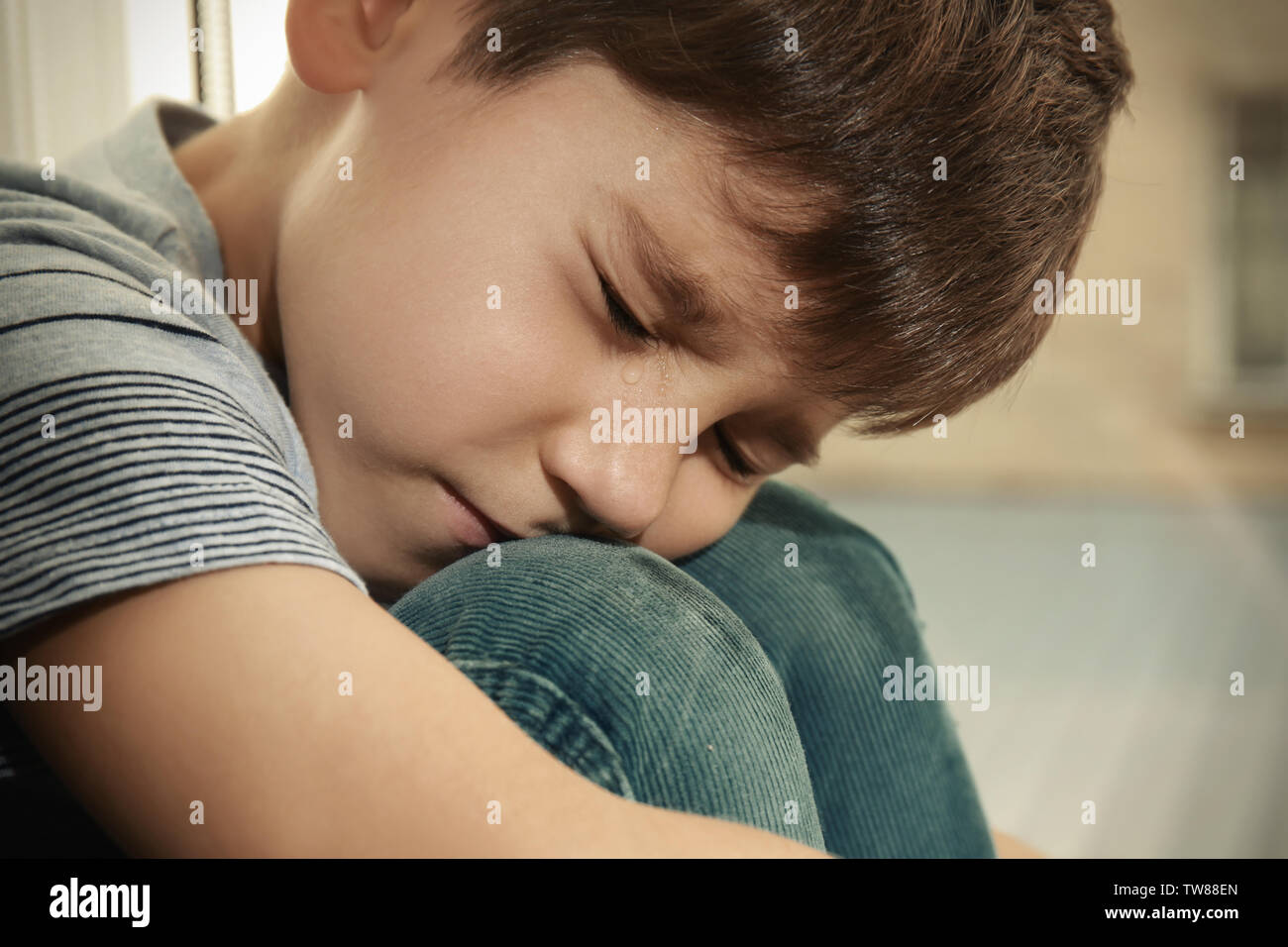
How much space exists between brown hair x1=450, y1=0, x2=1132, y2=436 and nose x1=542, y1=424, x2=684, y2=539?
104mm

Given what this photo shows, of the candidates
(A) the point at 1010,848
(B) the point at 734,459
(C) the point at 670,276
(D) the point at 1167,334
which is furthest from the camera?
(D) the point at 1167,334

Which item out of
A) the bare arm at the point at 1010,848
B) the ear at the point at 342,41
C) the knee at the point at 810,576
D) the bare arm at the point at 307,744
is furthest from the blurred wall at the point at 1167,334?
the bare arm at the point at 307,744

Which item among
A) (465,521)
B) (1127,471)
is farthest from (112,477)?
(1127,471)

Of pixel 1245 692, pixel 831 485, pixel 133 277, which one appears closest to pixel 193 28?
pixel 133 277

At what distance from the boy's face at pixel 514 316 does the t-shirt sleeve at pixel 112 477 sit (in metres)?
0.15

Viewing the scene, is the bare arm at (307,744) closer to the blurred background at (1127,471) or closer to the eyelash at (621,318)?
the eyelash at (621,318)

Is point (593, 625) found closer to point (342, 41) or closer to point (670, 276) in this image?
point (670, 276)

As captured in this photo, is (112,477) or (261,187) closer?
(112,477)

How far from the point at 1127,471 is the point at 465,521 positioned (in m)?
4.85

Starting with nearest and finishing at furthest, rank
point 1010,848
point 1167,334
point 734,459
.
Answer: point 734,459
point 1010,848
point 1167,334

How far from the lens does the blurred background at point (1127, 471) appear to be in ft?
4.67

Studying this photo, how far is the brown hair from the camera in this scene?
54 cm

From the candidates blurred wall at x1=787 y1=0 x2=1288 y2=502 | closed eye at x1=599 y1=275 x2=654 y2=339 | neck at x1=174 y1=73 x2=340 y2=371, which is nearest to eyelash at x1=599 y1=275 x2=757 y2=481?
closed eye at x1=599 y1=275 x2=654 y2=339

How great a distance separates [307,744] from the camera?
36 cm
